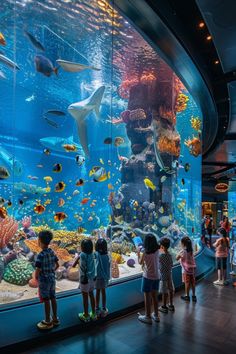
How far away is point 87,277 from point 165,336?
1.25m

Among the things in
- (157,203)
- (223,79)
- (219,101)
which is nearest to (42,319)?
(157,203)

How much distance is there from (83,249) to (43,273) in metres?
0.62

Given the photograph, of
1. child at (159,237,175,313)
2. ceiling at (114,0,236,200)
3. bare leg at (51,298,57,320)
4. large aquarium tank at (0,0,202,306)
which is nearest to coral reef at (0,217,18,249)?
large aquarium tank at (0,0,202,306)

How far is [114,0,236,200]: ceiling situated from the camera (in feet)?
14.9

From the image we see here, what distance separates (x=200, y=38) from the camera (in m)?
5.62

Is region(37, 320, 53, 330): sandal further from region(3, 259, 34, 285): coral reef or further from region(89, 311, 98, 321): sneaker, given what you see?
region(3, 259, 34, 285): coral reef

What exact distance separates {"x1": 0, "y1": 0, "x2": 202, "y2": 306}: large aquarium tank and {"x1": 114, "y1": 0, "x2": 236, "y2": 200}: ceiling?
0.70 m

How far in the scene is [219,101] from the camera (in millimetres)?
8508

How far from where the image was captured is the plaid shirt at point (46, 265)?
3172mm

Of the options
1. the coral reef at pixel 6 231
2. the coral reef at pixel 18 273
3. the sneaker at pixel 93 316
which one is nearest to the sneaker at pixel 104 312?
the sneaker at pixel 93 316

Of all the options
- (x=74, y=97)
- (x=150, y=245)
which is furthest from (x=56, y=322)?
(x=74, y=97)

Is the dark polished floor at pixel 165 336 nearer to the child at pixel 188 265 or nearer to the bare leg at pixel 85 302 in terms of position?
the bare leg at pixel 85 302

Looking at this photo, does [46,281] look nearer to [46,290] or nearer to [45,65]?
[46,290]

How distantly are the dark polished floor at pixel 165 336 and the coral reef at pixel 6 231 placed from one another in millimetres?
2594
